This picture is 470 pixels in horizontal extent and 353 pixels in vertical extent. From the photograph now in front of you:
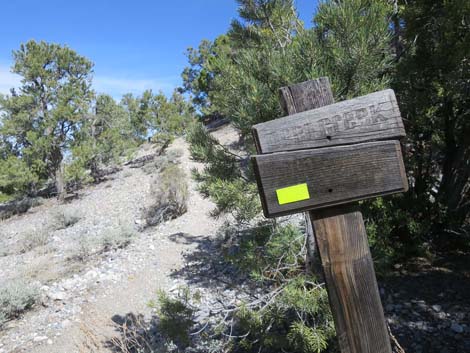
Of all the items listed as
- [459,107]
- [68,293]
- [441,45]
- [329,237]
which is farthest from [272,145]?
[68,293]

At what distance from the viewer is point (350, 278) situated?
3.56ft

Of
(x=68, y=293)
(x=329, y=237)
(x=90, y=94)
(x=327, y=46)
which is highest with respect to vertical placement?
(x=90, y=94)

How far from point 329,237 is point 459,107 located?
347 cm

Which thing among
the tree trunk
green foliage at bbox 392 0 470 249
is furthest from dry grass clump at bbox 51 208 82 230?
green foliage at bbox 392 0 470 249

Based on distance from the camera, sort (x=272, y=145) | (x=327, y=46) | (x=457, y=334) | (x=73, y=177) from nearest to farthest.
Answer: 1. (x=272, y=145)
2. (x=327, y=46)
3. (x=457, y=334)
4. (x=73, y=177)

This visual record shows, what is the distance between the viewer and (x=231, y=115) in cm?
260

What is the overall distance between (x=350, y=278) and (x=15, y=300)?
581cm

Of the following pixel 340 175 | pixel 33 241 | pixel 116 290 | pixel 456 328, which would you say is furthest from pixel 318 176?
pixel 33 241

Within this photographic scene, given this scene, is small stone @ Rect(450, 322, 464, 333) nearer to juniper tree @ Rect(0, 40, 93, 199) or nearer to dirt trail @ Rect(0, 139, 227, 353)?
dirt trail @ Rect(0, 139, 227, 353)

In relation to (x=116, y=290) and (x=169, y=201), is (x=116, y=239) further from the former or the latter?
(x=116, y=290)

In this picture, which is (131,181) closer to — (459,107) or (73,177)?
(73,177)

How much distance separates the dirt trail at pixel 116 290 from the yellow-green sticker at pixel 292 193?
2741 mm

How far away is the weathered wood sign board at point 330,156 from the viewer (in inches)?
40.6

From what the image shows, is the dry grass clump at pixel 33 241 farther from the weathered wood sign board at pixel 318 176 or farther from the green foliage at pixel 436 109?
the weathered wood sign board at pixel 318 176
